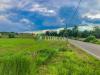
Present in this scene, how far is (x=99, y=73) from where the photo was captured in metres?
8.09

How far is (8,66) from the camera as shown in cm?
759

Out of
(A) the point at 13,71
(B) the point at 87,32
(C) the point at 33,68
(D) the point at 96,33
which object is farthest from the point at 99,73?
(B) the point at 87,32

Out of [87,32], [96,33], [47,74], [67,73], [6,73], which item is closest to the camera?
[6,73]

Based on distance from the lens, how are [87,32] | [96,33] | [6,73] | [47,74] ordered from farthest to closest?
[87,32] → [96,33] → [47,74] → [6,73]

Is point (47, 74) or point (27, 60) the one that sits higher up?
point (27, 60)

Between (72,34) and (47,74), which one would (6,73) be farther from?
(72,34)

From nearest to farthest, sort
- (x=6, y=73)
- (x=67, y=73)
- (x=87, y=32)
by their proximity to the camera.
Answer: (x=6, y=73)
(x=67, y=73)
(x=87, y=32)

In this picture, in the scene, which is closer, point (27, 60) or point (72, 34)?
point (27, 60)

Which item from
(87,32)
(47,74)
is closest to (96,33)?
(87,32)

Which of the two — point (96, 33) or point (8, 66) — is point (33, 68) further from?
point (96, 33)

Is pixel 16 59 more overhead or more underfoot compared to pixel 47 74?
more overhead

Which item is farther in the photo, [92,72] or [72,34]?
[72,34]

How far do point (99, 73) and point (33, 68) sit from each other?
1540 mm

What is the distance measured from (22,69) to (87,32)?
17699 cm
